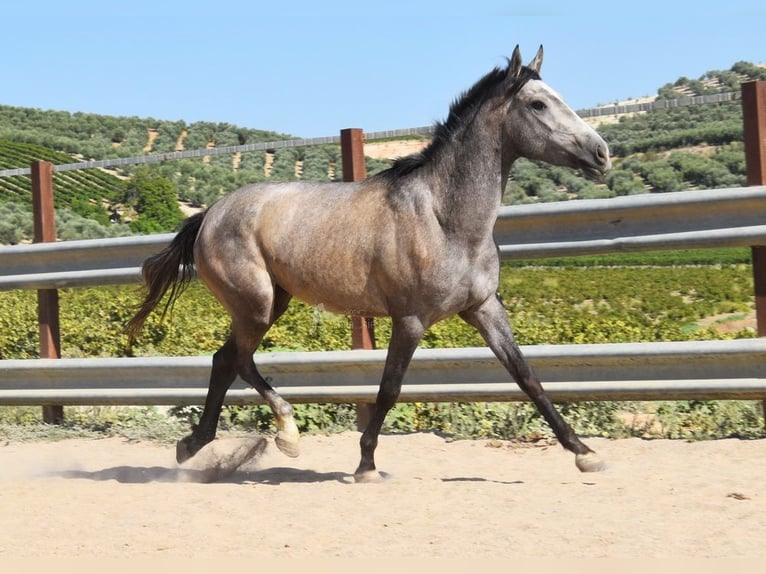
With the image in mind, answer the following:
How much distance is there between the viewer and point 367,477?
5594 millimetres

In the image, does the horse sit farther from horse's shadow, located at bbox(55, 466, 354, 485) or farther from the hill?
the hill

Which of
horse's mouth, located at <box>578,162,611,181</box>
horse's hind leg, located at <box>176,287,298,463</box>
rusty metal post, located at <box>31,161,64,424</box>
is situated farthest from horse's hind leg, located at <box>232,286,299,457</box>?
rusty metal post, located at <box>31,161,64,424</box>

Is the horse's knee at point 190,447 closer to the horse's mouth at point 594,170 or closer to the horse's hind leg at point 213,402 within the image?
the horse's hind leg at point 213,402

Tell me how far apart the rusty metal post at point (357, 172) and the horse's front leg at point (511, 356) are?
1426 mm

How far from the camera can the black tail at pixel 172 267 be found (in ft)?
21.4

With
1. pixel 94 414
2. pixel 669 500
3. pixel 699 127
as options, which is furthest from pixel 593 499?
pixel 699 127

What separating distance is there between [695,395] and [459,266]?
158cm

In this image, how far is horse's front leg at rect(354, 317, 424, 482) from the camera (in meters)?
5.58

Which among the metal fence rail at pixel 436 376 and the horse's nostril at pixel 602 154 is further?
the metal fence rail at pixel 436 376

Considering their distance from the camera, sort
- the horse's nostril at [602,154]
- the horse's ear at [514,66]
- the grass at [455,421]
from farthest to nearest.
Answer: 1. the grass at [455,421]
2. the horse's ear at [514,66]
3. the horse's nostril at [602,154]

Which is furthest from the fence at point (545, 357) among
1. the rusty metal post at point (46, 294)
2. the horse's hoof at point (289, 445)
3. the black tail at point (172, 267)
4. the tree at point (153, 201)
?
the tree at point (153, 201)

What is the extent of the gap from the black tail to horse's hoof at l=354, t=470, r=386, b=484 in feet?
5.49

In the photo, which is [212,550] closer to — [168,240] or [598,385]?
[598,385]

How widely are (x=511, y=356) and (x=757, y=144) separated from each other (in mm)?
1898
